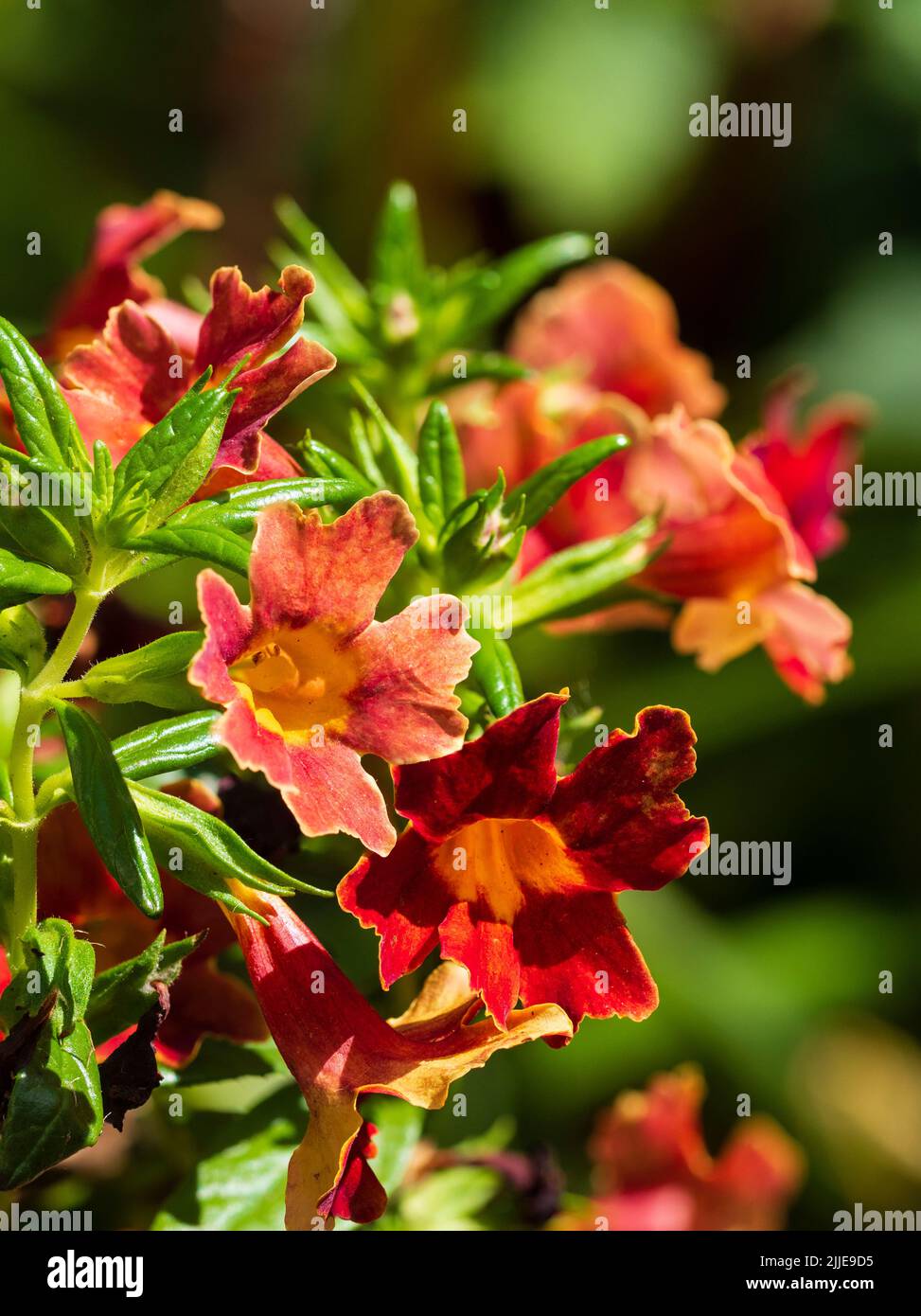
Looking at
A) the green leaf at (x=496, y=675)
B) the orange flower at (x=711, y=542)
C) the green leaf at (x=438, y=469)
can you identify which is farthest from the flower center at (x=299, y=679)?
the orange flower at (x=711, y=542)

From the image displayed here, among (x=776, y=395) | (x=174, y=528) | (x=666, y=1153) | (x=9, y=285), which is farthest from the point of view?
(x=9, y=285)

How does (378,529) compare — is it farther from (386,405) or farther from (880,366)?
(880,366)

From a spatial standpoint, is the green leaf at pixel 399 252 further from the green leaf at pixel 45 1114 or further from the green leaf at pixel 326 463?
the green leaf at pixel 45 1114

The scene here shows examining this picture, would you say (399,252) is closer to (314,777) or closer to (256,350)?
(256,350)

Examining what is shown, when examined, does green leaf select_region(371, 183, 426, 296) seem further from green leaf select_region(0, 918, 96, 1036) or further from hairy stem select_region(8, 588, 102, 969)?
green leaf select_region(0, 918, 96, 1036)

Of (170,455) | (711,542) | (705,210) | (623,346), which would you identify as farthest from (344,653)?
(705,210)
